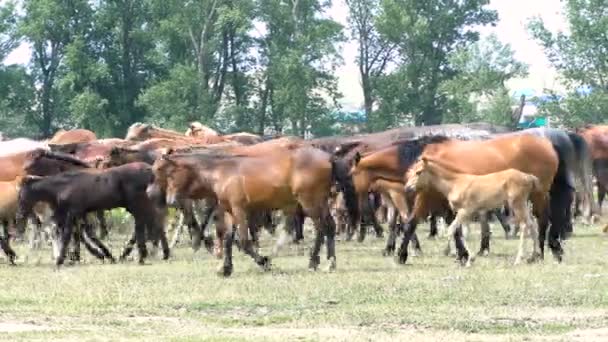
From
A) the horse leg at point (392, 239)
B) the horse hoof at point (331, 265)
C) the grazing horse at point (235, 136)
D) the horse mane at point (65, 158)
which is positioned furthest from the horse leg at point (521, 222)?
the grazing horse at point (235, 136)

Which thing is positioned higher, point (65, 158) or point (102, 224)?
point (65, 158)

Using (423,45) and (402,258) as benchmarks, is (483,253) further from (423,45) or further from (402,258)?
(423,45)

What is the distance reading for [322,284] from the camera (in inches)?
701

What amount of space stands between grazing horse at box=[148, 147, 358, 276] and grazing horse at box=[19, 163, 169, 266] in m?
1.99

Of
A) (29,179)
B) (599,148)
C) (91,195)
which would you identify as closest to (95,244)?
(91,195)

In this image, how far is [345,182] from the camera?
2166cm

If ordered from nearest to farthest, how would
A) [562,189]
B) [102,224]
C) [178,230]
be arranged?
[562,189]
[178,230]
[102,224]

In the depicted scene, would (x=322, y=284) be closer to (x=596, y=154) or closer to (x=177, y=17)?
(x=596, y=154)

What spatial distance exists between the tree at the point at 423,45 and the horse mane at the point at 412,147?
4323cm

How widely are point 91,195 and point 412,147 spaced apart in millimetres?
5018

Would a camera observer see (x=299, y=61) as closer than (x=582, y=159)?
No

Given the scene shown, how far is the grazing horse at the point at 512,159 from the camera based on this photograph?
70.1ft

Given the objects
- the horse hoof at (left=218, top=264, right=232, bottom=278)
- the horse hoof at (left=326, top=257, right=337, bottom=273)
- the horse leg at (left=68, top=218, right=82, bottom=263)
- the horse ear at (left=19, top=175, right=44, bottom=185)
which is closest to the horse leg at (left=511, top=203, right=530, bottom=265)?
the horse hoof at (left=326, top=257, right=337, bottom=273)

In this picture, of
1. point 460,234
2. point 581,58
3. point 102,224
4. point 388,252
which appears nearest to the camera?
point 460,234
